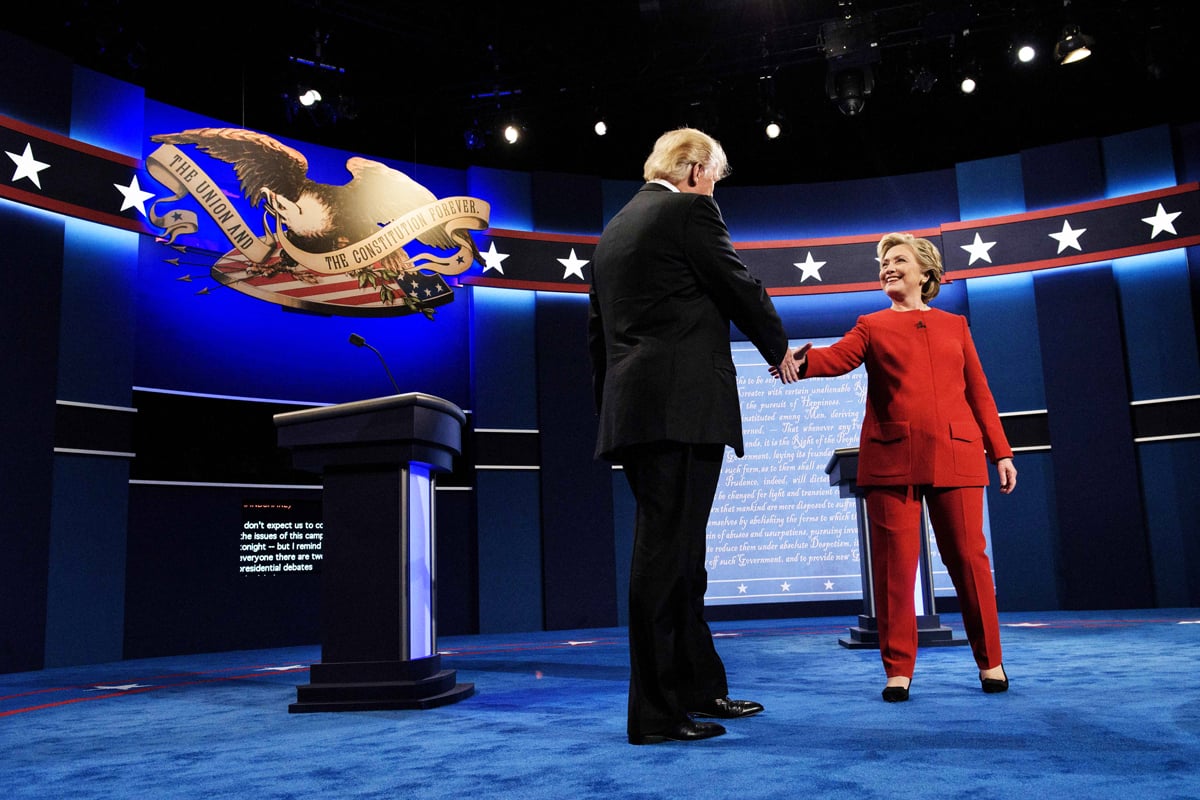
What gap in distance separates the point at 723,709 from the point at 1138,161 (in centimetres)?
703

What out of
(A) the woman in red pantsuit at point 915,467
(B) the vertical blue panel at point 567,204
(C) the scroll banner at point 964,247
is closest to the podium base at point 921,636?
(A) the woman in red pantsuit at point 915,467

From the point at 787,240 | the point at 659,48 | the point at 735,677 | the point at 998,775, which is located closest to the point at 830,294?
the point at 787,240

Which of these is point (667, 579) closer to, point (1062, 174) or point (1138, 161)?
point (1062, 174)

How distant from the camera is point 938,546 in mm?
2729

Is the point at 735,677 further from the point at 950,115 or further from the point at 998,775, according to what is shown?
the point at 950,115

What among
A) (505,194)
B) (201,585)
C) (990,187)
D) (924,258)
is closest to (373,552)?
(924,258)

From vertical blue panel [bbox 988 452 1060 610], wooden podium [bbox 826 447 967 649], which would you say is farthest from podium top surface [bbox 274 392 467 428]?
vertical blue panel [bbox 988 452 1060 610]

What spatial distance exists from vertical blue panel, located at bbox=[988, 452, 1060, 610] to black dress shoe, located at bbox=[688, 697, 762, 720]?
A: 5.52m

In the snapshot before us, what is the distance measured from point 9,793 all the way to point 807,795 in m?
1.60

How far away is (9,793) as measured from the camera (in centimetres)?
186

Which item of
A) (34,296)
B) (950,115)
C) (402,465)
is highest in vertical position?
(950,115)

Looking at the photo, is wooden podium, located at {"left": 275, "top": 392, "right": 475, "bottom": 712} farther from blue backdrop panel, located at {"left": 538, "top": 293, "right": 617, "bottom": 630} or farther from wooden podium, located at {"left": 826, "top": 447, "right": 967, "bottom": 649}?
blue backdrop panel, located at {"left": 538, "top": 293, "right": 617, "bottom": 630}

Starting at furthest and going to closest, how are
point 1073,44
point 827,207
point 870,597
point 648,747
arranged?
point 827,207, point 1073,44, point 870,597, point 648,747

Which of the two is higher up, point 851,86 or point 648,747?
point 851,86
